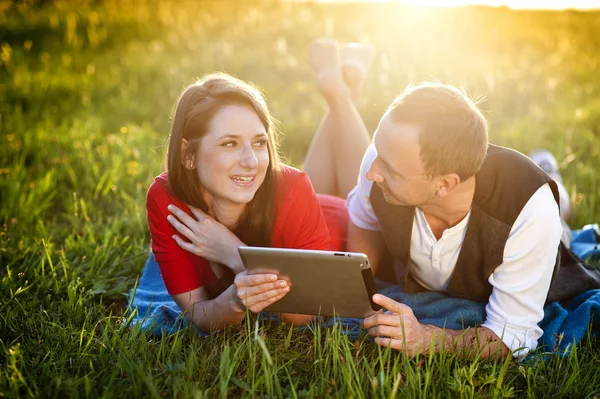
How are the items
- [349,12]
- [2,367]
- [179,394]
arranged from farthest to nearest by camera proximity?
[349,12] < [2,367] < [179,394]

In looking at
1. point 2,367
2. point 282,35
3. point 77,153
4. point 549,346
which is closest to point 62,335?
point 2,367

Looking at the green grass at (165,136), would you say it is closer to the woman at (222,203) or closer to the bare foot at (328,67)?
the woman at (222,203)

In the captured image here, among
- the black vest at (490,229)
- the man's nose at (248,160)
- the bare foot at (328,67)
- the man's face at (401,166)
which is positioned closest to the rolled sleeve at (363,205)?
the black vest at (490,229)

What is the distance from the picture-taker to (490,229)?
9.00 feet

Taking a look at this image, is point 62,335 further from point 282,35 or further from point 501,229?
point 282,35

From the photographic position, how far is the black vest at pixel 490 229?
2711 mm

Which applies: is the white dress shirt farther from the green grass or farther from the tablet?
the tablet

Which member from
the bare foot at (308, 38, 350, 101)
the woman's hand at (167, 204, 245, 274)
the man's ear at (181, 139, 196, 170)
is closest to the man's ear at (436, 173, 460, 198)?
the woman's hand at (167, 204, 245, 274)

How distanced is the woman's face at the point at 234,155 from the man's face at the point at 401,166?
0.55 m

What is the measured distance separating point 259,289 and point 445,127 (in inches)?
40.8

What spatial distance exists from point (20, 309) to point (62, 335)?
1.74 ft

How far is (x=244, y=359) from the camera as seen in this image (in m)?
2.68

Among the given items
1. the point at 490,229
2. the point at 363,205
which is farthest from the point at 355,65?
the point at 490,229

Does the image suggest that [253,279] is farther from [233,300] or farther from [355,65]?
[355,65]
